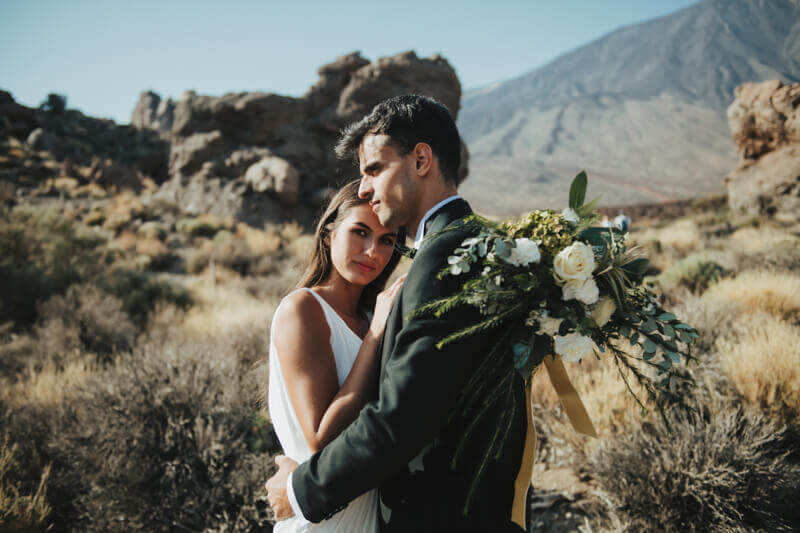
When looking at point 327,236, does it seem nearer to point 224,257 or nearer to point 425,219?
point 425,219

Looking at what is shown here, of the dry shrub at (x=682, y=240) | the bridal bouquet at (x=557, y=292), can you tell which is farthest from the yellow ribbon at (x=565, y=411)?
the dry shrub at (x=682, y=240)

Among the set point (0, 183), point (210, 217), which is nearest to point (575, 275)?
point (210, 217)

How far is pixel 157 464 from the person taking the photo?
329 centimetres

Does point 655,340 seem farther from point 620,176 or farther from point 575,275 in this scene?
point 620,176

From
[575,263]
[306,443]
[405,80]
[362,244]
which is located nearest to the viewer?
[575,263]

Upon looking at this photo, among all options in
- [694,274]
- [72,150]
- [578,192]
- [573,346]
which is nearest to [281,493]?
[573,346]

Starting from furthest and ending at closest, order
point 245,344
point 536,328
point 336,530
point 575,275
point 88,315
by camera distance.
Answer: point 88,315 < point 245,344 < point 336,530 < point 536,328 < point 575,275

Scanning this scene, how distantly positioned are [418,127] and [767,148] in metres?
20.0

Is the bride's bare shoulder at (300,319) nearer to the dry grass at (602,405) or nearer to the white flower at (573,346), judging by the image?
the white flower at (573,346)

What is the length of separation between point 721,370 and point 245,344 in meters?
5.47

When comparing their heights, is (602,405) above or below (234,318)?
below

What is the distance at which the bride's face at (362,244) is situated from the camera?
2.03 meters

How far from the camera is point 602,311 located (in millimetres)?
1224

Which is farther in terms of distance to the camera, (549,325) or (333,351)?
(333,351)
